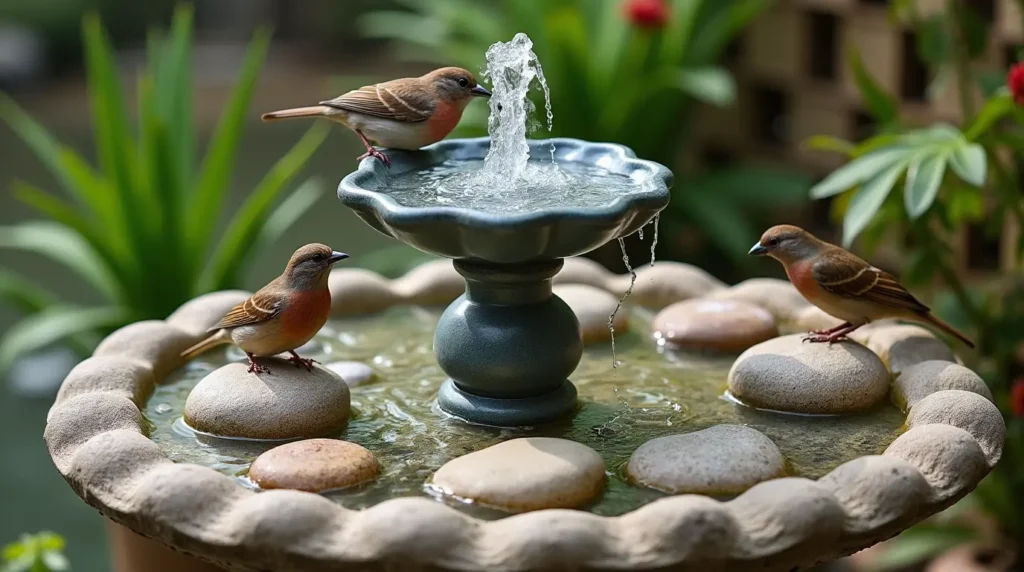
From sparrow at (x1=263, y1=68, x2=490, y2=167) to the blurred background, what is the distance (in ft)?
3.55

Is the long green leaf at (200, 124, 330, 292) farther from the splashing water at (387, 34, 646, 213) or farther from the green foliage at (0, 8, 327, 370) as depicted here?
the splashing water at (387, 34, 646, 213)

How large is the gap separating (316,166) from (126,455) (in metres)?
8.48

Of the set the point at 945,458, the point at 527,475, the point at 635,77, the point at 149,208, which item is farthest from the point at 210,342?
the point at 635,77

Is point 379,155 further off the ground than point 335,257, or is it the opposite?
point 379,155

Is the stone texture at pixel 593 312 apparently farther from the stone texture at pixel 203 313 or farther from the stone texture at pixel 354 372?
the stone texture at pixel 203 313

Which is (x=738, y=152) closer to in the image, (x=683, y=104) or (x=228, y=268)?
(x=683, y=104)

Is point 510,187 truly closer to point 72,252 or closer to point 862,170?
point 862,170

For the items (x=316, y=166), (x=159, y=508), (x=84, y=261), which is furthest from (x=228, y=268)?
(x=316, y=166)

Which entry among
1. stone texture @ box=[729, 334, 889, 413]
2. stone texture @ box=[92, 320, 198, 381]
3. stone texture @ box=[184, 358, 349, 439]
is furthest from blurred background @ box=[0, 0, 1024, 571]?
stone texture @ box=[184, 358, 349, 439]

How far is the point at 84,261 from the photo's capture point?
5.07m

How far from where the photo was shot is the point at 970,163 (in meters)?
3.36

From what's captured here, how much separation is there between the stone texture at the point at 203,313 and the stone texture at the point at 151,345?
0.06 meters

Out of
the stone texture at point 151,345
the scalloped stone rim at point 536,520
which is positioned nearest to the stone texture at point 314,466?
the scalloped stone rim at point 536,520

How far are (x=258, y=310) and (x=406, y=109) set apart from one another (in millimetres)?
664
